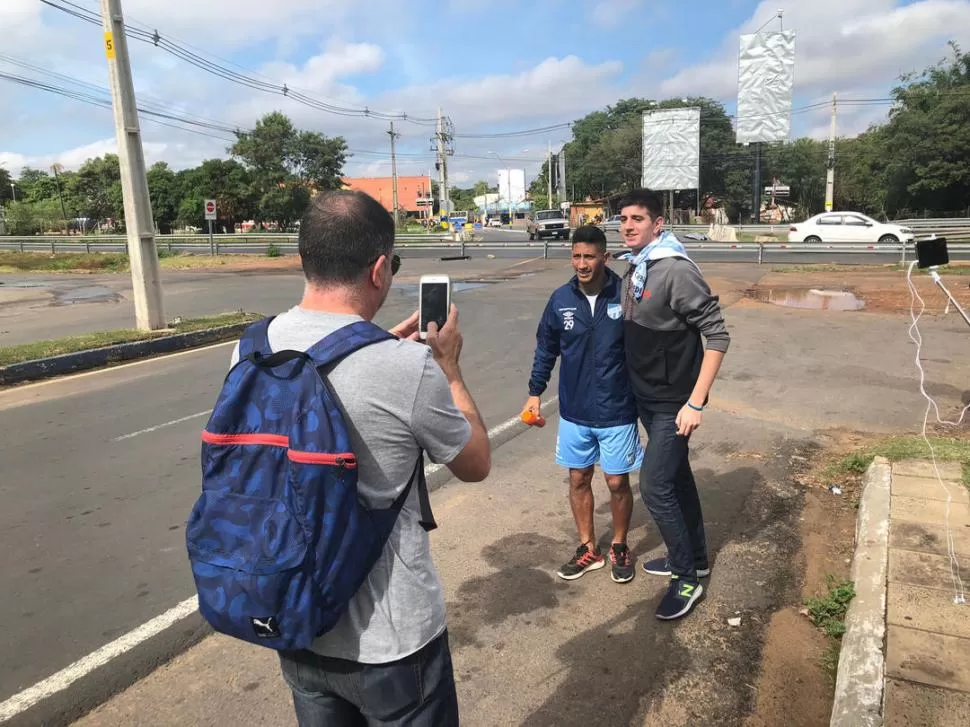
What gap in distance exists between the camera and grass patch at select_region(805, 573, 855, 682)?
9.87 ft

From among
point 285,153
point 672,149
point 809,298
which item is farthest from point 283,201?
point 809,298

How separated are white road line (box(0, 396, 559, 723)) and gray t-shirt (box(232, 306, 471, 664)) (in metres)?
2.10

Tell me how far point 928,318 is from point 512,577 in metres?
11.3

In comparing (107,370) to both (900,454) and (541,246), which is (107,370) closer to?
(900,454)

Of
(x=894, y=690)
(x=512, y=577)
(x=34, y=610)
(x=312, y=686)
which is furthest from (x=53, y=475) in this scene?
(x=894, y=690)

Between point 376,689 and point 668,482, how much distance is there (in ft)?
6.88

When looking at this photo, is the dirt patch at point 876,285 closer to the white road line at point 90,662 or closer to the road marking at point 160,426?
the road marking at point 160,426

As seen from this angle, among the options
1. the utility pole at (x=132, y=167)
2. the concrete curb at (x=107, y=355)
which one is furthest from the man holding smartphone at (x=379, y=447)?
the utility pole at (x=132, y=167)

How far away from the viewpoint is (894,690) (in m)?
2.60

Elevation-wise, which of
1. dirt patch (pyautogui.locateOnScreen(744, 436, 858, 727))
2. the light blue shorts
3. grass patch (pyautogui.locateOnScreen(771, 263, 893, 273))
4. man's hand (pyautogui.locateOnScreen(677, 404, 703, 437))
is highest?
man's hand (pyautogui.locateOnScreen(677, 404, 703, 437))

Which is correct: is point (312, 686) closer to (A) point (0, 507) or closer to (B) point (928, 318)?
(A) point (0, 507)

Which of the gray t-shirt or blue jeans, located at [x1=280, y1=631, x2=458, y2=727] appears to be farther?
blue jeans, located at [x1=280, y1=631, x2=458, y2=727]

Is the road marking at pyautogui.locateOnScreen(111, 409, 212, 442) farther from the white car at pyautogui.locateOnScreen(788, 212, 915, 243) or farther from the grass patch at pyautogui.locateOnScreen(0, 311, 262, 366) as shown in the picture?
the white car at pyautogui.locateOnScreen(788, 212, 915, 243)

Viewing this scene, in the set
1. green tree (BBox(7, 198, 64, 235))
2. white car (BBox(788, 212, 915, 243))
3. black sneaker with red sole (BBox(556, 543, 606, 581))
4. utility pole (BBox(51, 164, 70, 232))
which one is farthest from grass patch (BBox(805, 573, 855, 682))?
utility pole (BBox(51, 164, 70, 232))
